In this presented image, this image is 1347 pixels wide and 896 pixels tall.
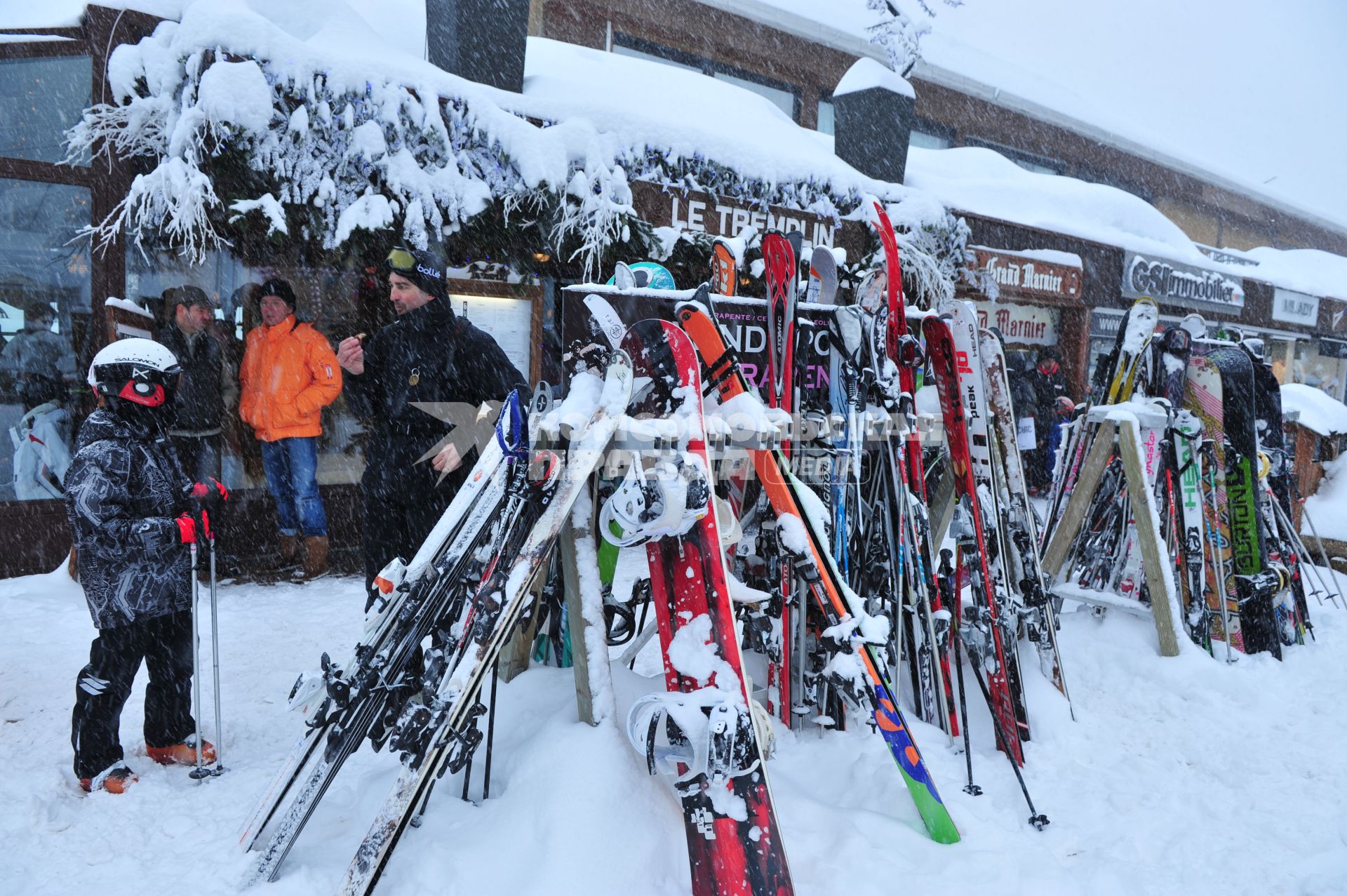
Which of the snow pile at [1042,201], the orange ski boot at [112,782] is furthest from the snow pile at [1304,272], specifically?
the orange ski boot at [112,782]

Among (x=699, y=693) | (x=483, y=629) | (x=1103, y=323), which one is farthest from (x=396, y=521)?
(x=1103, y=323)

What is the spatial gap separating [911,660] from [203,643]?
3976 mm

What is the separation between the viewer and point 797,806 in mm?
2895

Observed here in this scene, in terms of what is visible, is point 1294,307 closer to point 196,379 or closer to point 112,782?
point 196,379

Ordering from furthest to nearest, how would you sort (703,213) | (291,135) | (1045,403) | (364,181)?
(1045,403) → (703,213) → (364,181) → (291,135)

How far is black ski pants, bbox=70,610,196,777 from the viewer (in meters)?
3.06

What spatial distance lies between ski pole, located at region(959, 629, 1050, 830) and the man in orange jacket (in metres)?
4.55

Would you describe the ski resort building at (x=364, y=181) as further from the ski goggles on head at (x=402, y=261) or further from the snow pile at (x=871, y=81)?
the ski goggles on head at (x=402, y=261)

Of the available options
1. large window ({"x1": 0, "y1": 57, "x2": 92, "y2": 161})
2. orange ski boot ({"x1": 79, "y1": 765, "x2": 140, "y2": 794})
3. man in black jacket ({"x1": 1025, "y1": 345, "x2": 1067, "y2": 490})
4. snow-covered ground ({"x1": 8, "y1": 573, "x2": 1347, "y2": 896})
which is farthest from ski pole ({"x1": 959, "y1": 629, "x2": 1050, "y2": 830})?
man in black jacket ({"x1": 1025, "y1": 345, "x2": 1067, "y2": 490})

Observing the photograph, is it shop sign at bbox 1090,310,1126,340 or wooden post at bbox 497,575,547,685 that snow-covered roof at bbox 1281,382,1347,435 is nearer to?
shop sign at bbox 1090,310,1126,340

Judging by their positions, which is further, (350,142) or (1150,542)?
(350,142)

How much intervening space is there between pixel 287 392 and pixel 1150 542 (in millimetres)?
5616

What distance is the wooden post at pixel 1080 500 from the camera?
477 centimetres

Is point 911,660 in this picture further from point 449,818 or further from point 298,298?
point 298,298
